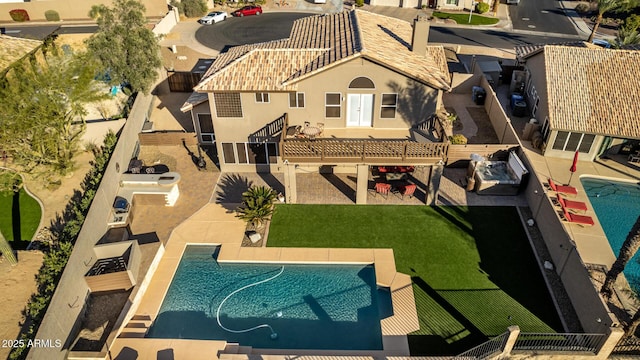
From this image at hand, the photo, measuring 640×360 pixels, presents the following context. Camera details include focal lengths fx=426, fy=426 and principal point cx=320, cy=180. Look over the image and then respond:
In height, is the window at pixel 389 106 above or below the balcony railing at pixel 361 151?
above

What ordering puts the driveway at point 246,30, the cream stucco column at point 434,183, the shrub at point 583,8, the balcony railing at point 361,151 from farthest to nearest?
the shrub at point 583,8, the driveway at point 246,30, the cream stucco column at point 434,183, the balcony railing at point 361,151

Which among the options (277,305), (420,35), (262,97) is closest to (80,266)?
(277,305)

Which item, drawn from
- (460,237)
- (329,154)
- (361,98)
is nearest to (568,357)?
(460,237)

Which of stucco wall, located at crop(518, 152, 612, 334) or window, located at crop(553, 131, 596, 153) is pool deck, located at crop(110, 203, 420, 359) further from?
window, located at crop(553, 131, 596, 153)

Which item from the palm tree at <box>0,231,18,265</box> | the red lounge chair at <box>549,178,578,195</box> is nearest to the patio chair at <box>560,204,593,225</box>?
the red lounge chair at <box>549,178,578,195</box>

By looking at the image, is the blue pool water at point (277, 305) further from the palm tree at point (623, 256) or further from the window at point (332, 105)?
the palm tree at point (623, 256)

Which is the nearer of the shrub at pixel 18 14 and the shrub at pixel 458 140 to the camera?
the shrub at pixel 458 140

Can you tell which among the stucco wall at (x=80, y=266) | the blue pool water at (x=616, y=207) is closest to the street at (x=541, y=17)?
the blue pool water at (x=616, y=207)

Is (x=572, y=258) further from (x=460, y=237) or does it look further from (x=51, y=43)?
(x=51, y=43)
